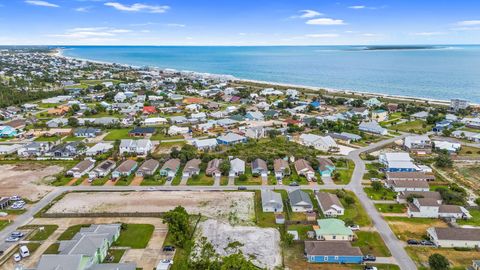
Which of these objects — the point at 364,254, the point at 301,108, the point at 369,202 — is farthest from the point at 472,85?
Answer: the point at 364,254

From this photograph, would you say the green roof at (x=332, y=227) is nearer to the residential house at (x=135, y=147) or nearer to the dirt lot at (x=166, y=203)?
the dirt lot at (x=166, y=203)

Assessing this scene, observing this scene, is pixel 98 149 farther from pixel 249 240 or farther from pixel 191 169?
pixel 249 240

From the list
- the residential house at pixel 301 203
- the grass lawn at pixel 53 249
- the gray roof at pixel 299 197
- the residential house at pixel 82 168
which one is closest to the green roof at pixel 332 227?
the residential house at pixel 301 203

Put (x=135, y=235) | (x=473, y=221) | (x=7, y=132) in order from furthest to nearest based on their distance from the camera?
(x=7, y=132)
(x=473, y=221)
(x=135, y=235)

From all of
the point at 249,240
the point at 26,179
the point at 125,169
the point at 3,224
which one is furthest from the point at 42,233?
the point at 249,240

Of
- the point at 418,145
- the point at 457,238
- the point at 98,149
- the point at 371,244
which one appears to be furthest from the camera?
the point at 418,145
